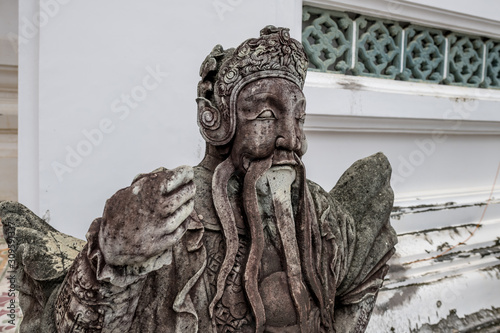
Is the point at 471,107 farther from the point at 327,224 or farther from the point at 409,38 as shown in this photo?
the point at 327,224

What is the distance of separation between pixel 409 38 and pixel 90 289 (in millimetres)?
2304

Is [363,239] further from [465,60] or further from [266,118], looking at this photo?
[465,60]

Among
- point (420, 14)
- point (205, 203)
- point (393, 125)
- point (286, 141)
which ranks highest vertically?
point (420, 14)

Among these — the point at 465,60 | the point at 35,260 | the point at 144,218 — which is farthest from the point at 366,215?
the point at 465,60

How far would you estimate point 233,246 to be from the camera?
1.08 m

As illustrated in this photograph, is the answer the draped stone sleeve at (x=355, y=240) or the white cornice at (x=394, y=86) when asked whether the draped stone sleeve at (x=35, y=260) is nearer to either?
the draped stone sleeve at (x=355, y=240)

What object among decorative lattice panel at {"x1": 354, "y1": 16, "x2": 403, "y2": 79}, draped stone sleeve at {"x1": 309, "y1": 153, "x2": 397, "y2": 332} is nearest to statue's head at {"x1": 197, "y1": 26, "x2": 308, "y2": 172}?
draped stone sleeve at {"x1": 309, "y1": 153, "x2": 397, "y2": 332}

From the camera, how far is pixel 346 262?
4.30ft

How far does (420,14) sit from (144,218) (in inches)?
86.9

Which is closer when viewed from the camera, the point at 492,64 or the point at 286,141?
the point at 286,141

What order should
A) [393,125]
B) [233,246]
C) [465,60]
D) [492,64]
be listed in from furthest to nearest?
1. [492,64]
2. [465,60]
3. [393,125]
4. [233,246]

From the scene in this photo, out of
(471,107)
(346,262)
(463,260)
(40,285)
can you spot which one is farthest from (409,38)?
(40,285)

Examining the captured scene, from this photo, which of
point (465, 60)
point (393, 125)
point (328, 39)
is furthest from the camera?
point (465, 60)

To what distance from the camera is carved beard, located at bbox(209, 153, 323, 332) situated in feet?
3.49
